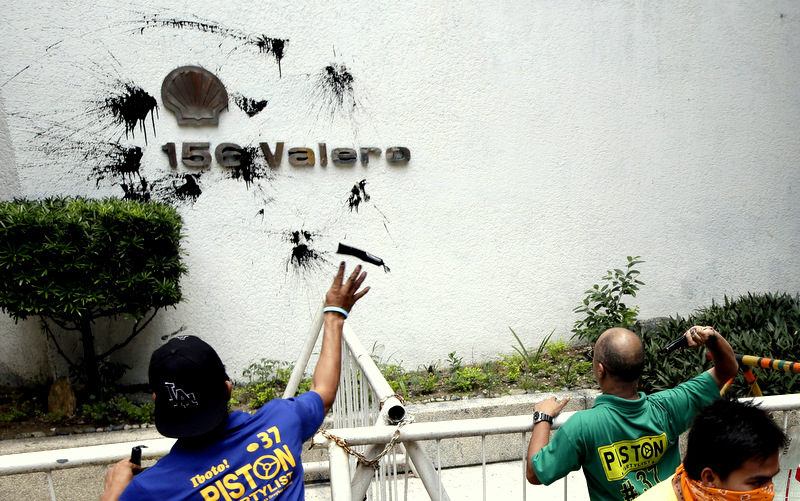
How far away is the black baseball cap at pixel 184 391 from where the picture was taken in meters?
1.68

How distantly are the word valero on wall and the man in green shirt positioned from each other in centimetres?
372

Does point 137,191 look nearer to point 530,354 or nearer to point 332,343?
point 332,343

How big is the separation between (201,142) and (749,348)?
15.7 ft

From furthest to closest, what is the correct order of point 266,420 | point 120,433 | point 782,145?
point 782,145, point 120,433, point 266,420

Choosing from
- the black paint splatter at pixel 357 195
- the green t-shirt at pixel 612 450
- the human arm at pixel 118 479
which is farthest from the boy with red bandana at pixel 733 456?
the black paint splatter at pixel 357 195

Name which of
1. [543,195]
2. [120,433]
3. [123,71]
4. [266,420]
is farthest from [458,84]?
[266,420]

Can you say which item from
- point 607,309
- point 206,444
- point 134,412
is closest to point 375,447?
point 206,444

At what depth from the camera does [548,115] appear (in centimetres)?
604

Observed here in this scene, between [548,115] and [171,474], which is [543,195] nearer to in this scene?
[548,115]

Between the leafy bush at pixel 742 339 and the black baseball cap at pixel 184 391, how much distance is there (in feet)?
13.2

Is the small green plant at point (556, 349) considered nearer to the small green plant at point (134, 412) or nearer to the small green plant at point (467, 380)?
the small green plant at point (467, 380)

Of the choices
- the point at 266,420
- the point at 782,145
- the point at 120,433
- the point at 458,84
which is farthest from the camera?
the point at 782,145

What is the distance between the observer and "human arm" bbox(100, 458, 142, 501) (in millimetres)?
1803

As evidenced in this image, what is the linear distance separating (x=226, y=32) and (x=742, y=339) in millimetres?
4989
